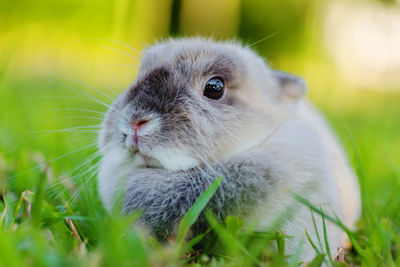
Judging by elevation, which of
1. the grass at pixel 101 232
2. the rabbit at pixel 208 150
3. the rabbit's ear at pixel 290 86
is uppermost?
the rabbit's ear at pixel 290 86

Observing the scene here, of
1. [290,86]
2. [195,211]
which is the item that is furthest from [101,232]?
[290,86]

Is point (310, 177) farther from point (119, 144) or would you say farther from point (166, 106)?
point (119, 144)

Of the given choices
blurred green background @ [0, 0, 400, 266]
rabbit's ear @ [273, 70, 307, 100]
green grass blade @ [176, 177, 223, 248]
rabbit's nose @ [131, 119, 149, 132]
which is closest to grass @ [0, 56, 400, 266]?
green grass blade @ [176, 177, 223, 248]

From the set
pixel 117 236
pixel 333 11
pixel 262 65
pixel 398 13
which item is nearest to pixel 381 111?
pixel 398 13

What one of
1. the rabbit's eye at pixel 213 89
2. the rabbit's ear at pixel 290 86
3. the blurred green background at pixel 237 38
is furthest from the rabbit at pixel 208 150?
the blurred green background at pixel 237 38

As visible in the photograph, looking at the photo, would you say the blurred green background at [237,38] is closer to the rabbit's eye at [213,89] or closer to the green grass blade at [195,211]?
the rabbit's eye at [213,89]

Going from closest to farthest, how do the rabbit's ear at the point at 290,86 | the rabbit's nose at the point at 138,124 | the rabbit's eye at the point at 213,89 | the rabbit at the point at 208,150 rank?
the rabbit at the point at 208,150, the rabbit's nose at the point at 138,124, the rabbit's eye at the point at 213,89, the rabbit's ear at the point at 290,86
